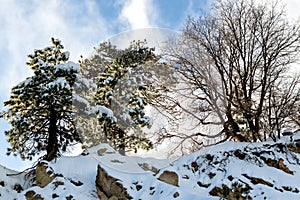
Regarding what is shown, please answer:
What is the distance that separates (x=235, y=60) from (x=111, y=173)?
19.1ft

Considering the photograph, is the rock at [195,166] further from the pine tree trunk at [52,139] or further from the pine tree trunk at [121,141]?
the pine tree trunk at [121,141]

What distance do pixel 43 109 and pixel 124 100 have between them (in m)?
3.22

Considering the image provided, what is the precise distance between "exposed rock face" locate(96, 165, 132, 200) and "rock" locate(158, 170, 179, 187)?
30.7 inches

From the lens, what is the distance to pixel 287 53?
434 inches

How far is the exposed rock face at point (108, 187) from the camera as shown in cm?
707

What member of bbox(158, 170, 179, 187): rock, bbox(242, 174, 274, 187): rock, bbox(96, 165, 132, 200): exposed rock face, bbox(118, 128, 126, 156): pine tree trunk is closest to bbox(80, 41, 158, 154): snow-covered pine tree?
bbox(118, 128, 126, 156): pine tree trunk

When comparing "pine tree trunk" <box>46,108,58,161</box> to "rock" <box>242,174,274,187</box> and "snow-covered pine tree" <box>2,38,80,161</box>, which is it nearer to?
"snow-covered pine tree" <box>2,38,80,161</box>

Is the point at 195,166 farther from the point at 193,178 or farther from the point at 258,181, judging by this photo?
the point at 258,181

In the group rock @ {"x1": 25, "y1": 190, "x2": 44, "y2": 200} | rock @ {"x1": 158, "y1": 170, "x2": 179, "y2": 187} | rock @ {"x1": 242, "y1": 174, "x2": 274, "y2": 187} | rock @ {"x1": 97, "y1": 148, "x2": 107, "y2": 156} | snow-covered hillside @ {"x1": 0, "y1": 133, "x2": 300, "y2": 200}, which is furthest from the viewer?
rock @ {"x1": 97, "y1": 148, "x2": 107, "y2": 156}

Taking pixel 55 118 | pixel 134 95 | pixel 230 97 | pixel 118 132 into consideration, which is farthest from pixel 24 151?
pixel 230 97

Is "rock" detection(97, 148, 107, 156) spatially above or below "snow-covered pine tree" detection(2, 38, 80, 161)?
below

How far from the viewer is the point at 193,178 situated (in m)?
7.30

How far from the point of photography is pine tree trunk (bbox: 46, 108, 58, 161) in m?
9.52

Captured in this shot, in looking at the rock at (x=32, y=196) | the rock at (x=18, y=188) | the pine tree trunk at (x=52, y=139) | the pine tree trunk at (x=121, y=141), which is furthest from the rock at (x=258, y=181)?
the pine tree trunk at (x=121, y=141)
